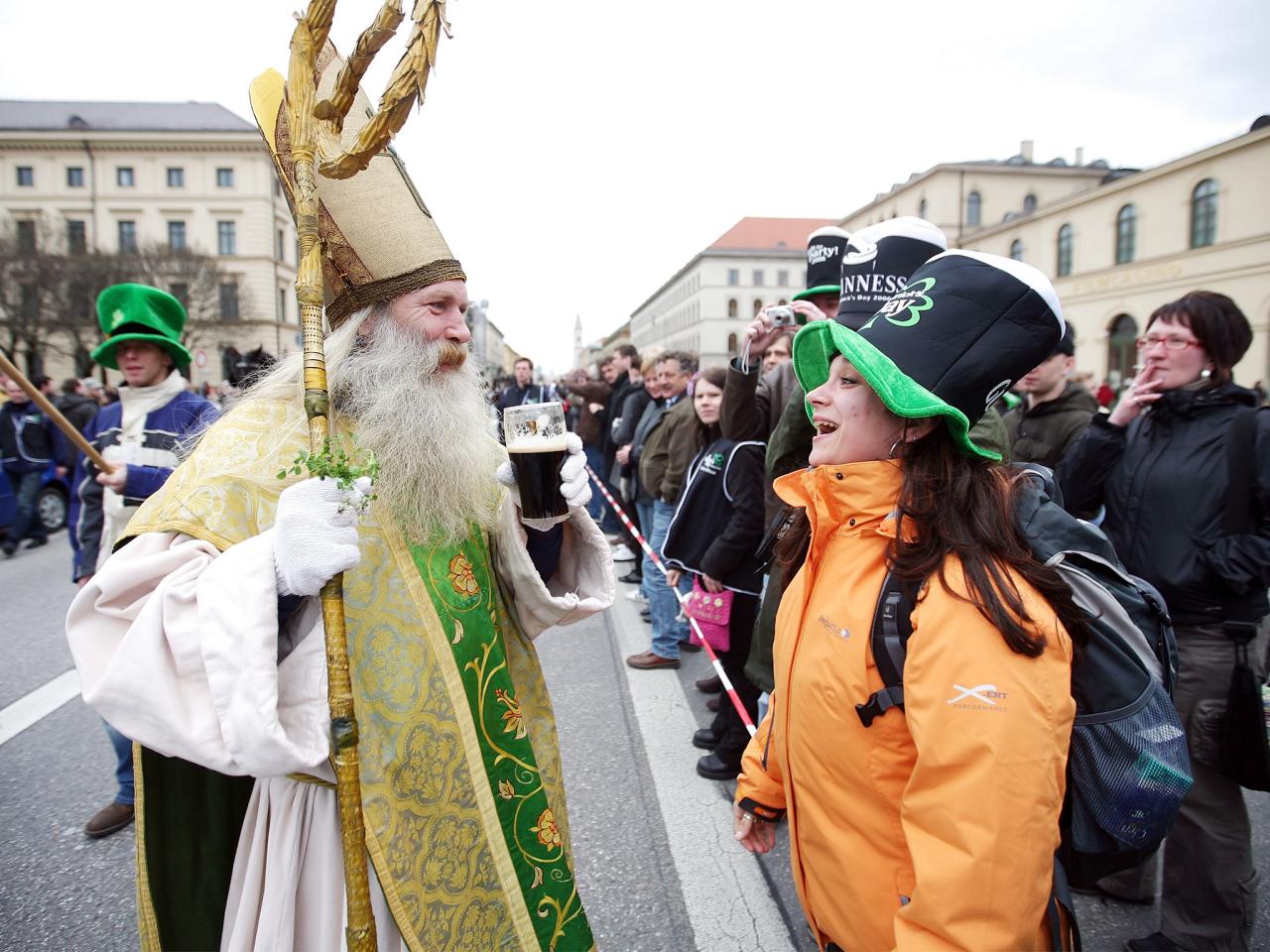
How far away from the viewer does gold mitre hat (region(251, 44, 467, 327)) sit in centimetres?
158

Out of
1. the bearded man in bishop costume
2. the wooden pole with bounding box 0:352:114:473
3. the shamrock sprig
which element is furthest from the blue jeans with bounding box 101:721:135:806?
the shamrock sprig

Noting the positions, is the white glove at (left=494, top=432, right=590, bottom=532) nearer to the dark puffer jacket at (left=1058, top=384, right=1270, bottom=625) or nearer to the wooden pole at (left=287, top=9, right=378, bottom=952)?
the wooden pole at (left=287, top=9, right=378, bottom=952)

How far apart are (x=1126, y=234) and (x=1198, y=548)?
1429 inches

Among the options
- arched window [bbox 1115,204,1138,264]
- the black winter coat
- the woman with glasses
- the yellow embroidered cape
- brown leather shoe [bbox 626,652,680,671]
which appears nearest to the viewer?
the yellow embroidered cape

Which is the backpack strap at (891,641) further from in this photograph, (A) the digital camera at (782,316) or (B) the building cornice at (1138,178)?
(B) the building cornice at (1138,178)

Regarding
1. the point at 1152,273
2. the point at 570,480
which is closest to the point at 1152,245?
the point at 1152,273

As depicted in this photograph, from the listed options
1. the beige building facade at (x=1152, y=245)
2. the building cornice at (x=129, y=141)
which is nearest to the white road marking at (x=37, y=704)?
the beige building facade at (x=1152, y=245)

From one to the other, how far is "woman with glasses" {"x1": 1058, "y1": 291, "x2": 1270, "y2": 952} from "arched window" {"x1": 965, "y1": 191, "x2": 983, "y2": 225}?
49.6 m

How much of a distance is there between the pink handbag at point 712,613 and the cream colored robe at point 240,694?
2.35 metres

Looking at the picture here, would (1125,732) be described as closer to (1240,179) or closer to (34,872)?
(34,872)

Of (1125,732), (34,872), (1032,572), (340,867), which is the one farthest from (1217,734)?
(34,872)

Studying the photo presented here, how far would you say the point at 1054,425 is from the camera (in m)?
3.48

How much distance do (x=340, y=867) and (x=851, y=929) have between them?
104 cm

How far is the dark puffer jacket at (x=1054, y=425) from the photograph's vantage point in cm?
343
